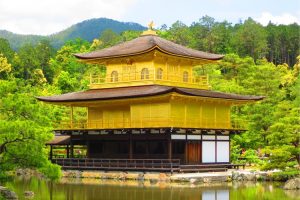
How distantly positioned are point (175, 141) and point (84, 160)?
6.22 m

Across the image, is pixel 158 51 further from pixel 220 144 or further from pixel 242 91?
pixel 242 91

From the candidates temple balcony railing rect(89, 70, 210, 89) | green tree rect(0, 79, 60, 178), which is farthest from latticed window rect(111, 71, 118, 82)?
green tree rect(0, 79, 60, 178)

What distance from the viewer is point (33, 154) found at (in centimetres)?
2538

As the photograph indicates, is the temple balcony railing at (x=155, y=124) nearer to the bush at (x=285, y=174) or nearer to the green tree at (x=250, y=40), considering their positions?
the bush at (x=285, y=174)

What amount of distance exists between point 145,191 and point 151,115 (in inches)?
466

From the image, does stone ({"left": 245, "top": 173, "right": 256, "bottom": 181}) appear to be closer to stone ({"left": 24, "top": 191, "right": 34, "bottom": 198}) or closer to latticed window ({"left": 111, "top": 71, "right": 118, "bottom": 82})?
latticed window ({"left": 111, "top": 71, "right": 118, "bottom": 82})

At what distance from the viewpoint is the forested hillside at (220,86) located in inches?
1014

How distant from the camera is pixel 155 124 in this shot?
41.8 m

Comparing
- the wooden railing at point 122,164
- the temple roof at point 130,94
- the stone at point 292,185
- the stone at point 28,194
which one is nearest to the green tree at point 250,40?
the temple roof at point 130,94

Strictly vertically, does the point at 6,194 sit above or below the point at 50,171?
below

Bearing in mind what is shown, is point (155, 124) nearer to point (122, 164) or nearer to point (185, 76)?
point (122, 164)

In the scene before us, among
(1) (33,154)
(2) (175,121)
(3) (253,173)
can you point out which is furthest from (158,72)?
(1) (33,154)

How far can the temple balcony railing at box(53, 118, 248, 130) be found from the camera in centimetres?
4162

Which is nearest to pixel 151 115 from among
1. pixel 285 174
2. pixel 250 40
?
pixel 285 174
